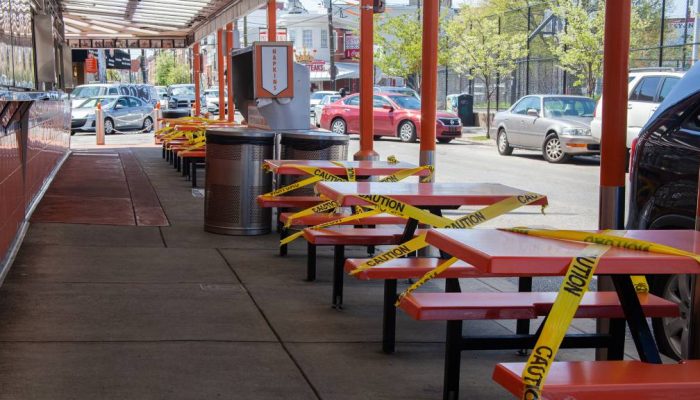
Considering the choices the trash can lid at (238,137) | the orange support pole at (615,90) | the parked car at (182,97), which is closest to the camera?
the orange support pole at (615,90)

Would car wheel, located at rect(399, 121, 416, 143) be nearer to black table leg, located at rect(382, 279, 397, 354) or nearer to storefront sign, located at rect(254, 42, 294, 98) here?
storefront sign, located at rect(254, 42, 294, 98)

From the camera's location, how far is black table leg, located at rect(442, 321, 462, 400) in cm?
502

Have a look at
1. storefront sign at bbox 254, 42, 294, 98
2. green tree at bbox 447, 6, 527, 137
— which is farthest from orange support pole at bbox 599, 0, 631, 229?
green tree at bbox 447, 6, 527, 137

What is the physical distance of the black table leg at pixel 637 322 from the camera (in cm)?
396

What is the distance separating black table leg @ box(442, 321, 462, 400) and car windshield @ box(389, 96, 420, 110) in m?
27.4

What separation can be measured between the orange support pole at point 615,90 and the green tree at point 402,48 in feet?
128

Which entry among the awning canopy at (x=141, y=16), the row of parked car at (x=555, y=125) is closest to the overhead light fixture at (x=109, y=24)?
the awning canopy at (x=141, y=16)

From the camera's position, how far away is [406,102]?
1282 inches

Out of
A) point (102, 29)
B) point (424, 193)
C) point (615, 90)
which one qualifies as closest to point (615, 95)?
point (615, 90)

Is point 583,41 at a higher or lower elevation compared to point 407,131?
higher

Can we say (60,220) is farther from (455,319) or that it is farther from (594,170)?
(594,170)

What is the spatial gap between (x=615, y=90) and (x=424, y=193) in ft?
6.63

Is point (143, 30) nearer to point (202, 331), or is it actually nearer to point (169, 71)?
point (202, 331)

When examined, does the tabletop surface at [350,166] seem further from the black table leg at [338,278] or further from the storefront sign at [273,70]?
the storefront sign at [273,70]
